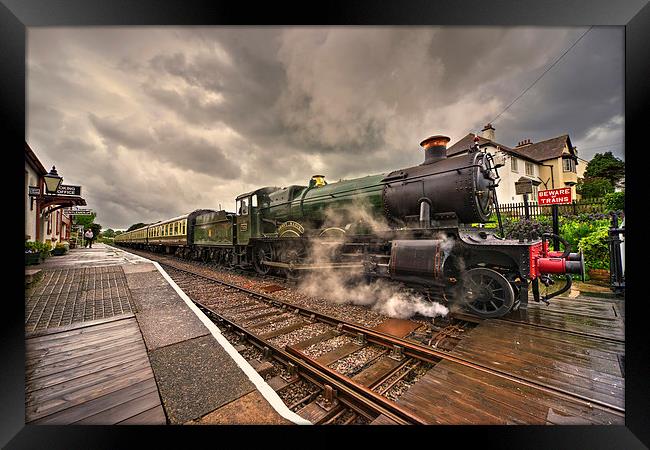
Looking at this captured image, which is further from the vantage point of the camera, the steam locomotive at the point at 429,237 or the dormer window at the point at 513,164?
the dormer window at the point at 513,164

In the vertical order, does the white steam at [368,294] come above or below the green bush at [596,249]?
below

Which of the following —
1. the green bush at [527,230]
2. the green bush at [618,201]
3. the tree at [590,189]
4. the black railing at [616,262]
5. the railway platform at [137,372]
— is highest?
the tree at [590,189]

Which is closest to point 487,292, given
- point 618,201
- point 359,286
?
point 618,201

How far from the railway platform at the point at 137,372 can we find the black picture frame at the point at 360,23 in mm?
133

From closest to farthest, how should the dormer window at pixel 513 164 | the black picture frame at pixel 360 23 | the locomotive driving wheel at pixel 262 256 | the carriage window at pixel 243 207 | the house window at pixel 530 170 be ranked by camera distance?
the black picture frame at pixel 360 23 < the locomotive driving wheel at pixel 262 256 < the carriage window at pixel 243 207 < the dormer window at pixel 513 164 < the house window at pixel 530 170

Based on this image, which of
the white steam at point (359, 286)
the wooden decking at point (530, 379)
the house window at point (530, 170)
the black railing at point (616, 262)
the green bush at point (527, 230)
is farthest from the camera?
the house window at point (530, 170)

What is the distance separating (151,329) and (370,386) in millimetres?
2925

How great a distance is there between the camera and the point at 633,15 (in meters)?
1.64

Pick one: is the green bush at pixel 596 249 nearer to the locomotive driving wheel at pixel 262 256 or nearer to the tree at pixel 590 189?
the tree at pixel 590 189

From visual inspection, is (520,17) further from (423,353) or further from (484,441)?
(423,353)

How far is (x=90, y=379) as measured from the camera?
6.83ft

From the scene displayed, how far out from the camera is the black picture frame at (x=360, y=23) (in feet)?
5.02

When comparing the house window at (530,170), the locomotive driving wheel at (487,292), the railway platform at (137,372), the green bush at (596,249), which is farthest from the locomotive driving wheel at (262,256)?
the house window at (530,170)

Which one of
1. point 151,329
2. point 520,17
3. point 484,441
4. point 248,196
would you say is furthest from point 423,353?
point 248,196
